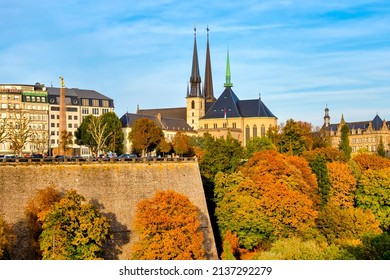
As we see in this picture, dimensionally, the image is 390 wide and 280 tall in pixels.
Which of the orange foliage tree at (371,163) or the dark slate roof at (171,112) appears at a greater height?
the dark slate roof at (171,112)

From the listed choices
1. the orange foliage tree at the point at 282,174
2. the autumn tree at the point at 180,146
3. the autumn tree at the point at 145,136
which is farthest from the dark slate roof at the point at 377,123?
the orange foliage tree at the point at 282,174

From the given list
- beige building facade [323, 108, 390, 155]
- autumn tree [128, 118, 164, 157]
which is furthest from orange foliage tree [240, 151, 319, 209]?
beige building facade [323, 108, 390, 155]

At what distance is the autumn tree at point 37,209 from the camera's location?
39031 millimetres

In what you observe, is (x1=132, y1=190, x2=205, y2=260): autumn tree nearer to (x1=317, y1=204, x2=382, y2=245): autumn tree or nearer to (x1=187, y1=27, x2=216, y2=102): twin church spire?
(x1=317, y1=204, x2=382, y2=245): autumn tree

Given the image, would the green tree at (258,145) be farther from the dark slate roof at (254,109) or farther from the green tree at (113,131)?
the dark slate roof at (254,109)

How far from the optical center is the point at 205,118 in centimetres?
14162

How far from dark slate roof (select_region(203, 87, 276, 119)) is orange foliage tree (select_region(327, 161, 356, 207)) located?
74.4 metres

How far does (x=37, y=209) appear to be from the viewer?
132 ft

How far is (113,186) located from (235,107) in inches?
3677

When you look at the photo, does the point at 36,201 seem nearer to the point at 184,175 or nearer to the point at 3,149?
the point at 184,175

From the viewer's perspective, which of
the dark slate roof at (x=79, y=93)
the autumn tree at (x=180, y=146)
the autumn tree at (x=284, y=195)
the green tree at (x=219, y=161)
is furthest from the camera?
the dark slate roof at (x=79, y=93)

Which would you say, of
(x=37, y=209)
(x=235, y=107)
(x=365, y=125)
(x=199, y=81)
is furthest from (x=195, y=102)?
(x=37, y=209)

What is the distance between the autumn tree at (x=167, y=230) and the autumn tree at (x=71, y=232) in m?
2.77

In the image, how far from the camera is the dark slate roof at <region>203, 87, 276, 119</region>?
137 metres
